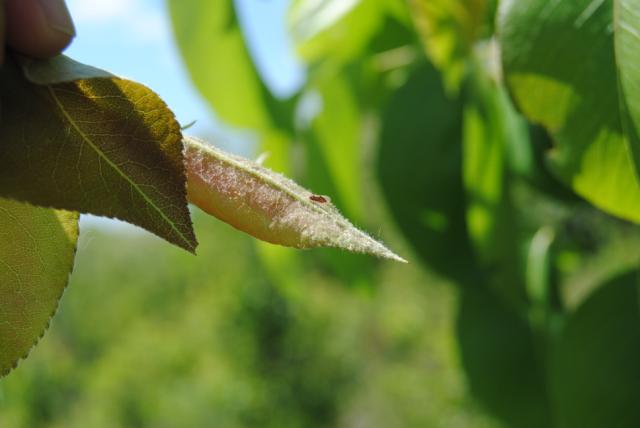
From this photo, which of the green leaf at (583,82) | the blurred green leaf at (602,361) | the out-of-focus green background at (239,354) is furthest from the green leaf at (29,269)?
the out-of-focus green background at (239,354)

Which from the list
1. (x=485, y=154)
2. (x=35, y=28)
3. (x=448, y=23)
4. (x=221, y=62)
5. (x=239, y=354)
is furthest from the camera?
(x=239, y=354)

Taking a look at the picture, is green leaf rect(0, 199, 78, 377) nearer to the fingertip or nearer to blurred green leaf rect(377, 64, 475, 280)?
the fingertip

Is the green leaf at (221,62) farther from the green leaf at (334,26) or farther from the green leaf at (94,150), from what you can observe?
the green leaf at (94,150)

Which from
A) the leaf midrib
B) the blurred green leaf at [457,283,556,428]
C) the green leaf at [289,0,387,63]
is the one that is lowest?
the blurred green leaf at [457,283,556,428]

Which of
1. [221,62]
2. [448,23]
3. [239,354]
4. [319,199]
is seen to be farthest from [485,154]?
[239,354]

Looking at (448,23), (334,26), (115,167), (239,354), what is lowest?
(239,354)

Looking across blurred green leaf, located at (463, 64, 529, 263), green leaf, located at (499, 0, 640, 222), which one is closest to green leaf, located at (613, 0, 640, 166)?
green leaf, located at (499, 0, 640, 222)

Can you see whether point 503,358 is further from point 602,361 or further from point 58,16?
point 58,16
